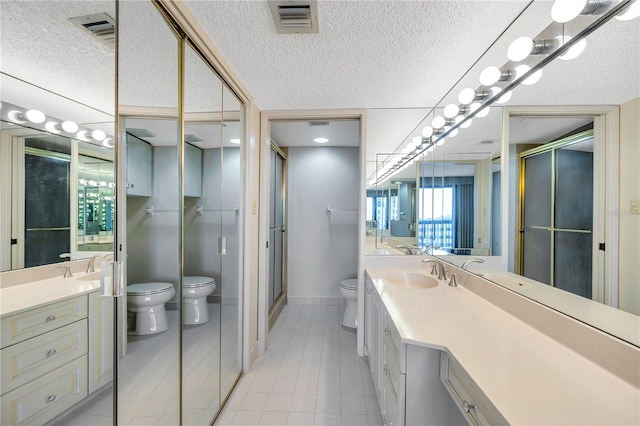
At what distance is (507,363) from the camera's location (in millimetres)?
A: 877

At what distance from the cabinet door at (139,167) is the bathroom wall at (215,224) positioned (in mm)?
289

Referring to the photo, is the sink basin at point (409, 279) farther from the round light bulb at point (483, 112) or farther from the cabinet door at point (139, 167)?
the cabinet door at point (139, 167)

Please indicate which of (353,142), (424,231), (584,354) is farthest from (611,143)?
(353,142)

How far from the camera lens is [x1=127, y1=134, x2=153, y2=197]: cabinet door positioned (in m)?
1.03

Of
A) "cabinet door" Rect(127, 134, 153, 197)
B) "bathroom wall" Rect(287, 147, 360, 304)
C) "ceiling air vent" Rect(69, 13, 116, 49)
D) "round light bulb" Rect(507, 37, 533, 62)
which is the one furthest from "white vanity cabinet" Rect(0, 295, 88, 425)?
"bathroom wall" Rect(287, 147, 360, 304)

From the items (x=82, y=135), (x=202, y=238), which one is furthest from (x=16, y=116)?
(x=202, y=238)

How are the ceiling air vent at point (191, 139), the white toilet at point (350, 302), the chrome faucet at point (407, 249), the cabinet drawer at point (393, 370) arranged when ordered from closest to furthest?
the cabinet drawer at point (393, 370), the ceiling air vent at point (191, 139), the chrome faucet at point (407, 249), the white toilet at point (350, 302)

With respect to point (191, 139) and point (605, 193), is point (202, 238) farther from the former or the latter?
point (605, 193)

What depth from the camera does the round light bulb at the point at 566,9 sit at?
1003mm

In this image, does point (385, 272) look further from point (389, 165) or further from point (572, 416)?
point (572, 416)

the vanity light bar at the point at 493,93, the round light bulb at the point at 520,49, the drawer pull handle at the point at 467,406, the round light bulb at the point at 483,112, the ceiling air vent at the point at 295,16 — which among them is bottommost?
the drawer pull handle at the point at 467,406

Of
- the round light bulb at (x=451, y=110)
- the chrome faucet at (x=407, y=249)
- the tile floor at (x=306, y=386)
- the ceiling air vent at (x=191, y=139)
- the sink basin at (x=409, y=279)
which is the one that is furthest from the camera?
the chrome faucet at (x=407, y=249)

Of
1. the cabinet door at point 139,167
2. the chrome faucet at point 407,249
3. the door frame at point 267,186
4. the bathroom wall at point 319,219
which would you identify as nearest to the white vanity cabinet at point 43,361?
the cabinet door at point 139,167

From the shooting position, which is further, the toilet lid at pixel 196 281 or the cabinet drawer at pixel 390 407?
the toilet lid at pixel 196 281
